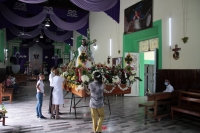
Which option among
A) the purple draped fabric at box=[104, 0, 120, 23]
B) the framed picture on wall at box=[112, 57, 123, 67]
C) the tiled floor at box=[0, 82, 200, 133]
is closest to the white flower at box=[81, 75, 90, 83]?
the tiled floor at box=[0, 82, 200, 133]

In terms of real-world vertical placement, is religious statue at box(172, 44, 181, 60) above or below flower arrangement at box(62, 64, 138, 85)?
above

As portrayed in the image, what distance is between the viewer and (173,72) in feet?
20.0

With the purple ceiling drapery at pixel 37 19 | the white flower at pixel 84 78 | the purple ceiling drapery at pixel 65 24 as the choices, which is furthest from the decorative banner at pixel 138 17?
the white flower at pixel 84 78

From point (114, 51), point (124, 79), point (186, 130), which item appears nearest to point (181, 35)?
point (124, 79)

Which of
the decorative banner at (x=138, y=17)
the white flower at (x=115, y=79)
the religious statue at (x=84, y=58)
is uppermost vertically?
the decorative banner at (x=138, y=17)

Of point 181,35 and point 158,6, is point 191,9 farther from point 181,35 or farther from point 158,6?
point 158,6

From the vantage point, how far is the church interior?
4.38 m

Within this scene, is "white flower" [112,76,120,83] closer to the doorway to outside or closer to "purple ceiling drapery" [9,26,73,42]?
Answer: the doorway to outside

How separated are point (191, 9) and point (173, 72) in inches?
86.0

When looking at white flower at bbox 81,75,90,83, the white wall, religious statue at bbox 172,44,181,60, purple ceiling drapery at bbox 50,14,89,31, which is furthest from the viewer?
purple ceiling drapery at bbox 50,14,89,31

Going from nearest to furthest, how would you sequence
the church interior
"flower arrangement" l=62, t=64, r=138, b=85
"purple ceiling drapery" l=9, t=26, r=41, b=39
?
"flower arrangement" l=62, t=64, r=138, b=85 → the church interior → "purple ceiling drapery" l=9, t=26, r=41, b=39

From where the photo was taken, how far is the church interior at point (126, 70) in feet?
14.4

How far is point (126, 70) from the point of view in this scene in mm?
4734

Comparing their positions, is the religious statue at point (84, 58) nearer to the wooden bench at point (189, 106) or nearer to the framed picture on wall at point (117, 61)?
the wooden bench at point (189, 106)
